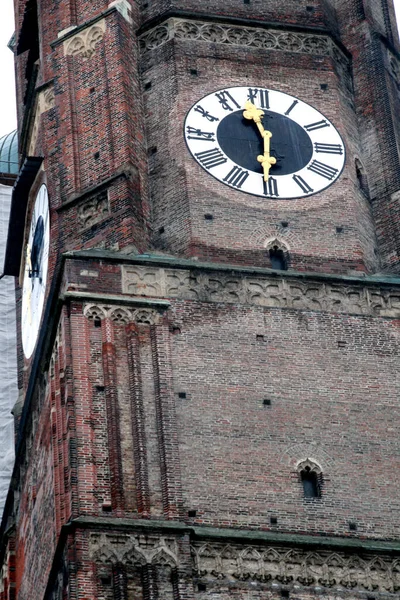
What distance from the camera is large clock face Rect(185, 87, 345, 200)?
4072 centimetres

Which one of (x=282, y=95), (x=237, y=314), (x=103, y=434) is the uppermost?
(x=282, y=95)

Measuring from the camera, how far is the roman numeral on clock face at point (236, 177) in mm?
40531

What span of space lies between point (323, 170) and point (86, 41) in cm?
546

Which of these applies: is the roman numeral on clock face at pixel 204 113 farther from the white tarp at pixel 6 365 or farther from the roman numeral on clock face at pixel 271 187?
the white tarp at pixel 6 365

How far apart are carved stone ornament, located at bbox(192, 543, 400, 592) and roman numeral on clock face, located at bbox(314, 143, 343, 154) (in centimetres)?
935

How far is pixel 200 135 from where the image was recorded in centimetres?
4109

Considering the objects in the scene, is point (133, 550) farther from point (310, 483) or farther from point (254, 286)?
point (254, 286)

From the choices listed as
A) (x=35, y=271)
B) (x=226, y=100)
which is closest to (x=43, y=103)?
(x=35, y=271)

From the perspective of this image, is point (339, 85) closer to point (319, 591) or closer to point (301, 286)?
point (301, 286)

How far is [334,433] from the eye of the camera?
3709cm

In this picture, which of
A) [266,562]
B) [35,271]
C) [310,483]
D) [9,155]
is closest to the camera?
[266,562]

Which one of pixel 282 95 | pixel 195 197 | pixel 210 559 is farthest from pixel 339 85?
pixel 210 559

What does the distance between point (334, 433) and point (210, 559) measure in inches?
142

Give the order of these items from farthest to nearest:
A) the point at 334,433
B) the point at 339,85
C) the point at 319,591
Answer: the point at 339,85 → the point at 334,433 → the point at 319,591
